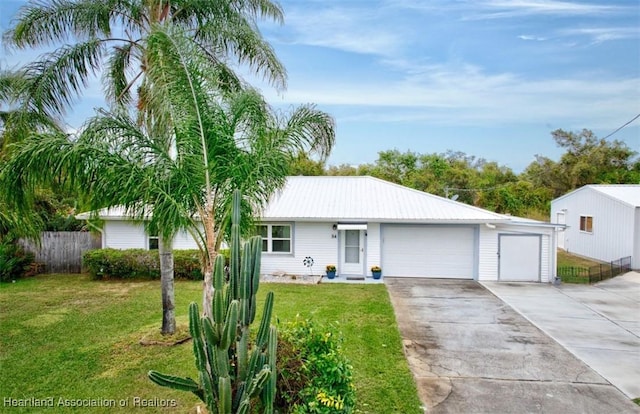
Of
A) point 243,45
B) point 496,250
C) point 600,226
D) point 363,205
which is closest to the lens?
point 243,45

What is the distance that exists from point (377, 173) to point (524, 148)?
15.2 metres

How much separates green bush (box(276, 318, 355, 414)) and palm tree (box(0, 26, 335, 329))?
153cm

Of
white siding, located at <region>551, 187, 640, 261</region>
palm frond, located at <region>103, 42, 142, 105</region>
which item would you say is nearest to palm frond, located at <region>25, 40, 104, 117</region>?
palm frond, located at <region>103, 42, 142, 105</region>

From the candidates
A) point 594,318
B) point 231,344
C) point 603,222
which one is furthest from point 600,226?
point 231,344

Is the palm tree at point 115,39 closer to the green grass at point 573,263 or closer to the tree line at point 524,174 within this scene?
the green grass at point 573,263

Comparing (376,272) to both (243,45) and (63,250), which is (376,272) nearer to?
(243,45)

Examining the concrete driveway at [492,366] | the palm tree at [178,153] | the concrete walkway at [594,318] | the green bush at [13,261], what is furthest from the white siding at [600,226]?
the green bush at [13,261]

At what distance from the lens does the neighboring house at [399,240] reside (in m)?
14.6

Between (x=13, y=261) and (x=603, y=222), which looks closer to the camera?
(x=13, y=261)

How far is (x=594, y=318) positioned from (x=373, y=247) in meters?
7.28

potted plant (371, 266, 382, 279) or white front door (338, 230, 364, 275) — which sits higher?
white front door (338, 230, 364, 275)

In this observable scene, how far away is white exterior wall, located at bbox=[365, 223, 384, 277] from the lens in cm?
1523

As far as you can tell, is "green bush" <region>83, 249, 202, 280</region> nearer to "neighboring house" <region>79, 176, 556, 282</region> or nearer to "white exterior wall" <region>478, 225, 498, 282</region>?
"neighboring house" <region>79, 176, 556, 282</region>

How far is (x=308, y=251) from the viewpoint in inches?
611
